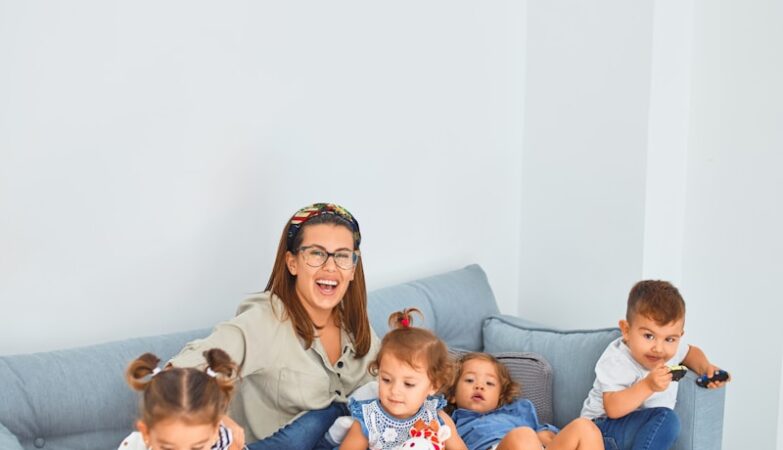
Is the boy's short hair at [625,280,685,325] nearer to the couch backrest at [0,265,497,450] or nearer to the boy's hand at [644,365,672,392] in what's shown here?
the boy's hand at [644,365,672,392]

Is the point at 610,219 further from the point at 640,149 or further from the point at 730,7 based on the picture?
the point at 730,7

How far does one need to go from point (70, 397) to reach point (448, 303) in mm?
1386

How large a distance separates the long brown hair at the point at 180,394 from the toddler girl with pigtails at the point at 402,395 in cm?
59

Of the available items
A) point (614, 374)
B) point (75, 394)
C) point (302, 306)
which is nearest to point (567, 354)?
point (614, 374)

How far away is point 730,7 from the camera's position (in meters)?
3.39

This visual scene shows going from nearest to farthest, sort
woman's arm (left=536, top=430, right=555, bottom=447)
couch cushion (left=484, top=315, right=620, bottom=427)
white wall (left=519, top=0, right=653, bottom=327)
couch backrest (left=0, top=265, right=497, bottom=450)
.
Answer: couch backrest (left=0, top=265, right=497, bottom=450), woman's arm (left=536, top=430, right=555, bottom=447), couch cushion (left=484, top=315, right=620, bottom=427), white wall (left=519, top=0, right=653, bottom=327)

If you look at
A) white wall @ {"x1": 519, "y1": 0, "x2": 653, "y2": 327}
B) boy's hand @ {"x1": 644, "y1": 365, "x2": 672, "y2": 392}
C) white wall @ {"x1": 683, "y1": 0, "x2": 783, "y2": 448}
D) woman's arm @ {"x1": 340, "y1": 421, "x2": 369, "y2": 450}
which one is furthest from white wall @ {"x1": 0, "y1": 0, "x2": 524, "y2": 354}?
boy's hand @ {"x1": 644, "y1": 365, "x2": 672, "y2": 392}

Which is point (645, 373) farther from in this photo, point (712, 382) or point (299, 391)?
point (299, 391)

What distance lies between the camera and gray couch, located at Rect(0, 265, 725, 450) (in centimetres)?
226

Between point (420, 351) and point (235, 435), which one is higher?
point (420, 351)

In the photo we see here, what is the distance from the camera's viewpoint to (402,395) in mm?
2432

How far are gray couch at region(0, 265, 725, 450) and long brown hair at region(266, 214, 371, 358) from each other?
23 centimetres

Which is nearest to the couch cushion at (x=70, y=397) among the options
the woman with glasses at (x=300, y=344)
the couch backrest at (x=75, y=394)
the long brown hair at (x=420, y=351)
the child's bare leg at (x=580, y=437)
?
the couch backrest at (x=75, y=394)

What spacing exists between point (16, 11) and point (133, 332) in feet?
2.93
